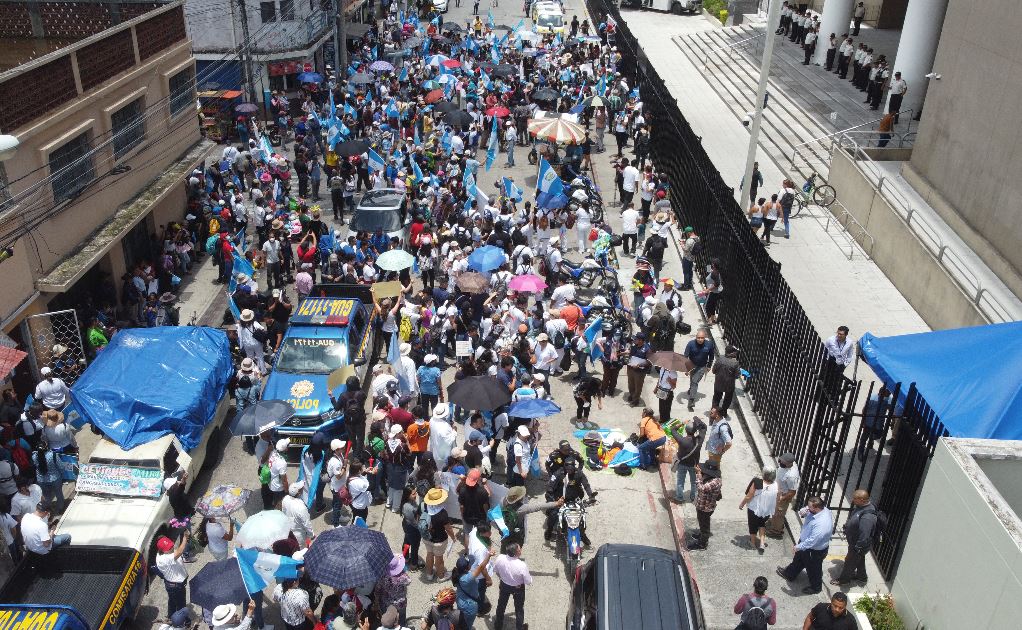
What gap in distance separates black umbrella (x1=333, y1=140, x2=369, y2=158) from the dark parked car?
18.1 metres

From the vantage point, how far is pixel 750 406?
15867mm

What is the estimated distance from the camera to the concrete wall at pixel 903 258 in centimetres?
1831

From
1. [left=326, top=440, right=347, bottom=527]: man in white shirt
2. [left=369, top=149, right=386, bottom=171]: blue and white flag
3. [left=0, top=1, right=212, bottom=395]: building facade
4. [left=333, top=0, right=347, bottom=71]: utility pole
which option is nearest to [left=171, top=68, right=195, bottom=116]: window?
[left=0, top=1, right=212, bottom=395]: building facade

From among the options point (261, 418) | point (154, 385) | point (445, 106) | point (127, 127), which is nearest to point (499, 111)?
point (445, 106)

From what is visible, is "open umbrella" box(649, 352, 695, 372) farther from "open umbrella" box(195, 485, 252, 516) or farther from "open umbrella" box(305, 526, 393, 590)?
"open umbrella" box(195, 485, 252, 516)

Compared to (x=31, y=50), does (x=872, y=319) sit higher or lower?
lower

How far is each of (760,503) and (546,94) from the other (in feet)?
78.6

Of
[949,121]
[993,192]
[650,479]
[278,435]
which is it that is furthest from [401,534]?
[949,121]

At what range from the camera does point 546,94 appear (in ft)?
109

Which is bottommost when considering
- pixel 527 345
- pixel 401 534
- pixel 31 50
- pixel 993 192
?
pixel 401 534

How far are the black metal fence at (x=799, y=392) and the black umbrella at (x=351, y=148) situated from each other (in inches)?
378

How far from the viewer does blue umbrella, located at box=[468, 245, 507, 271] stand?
18.7 m

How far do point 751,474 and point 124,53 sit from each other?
16.3m

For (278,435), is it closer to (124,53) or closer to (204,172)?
(124,53)
